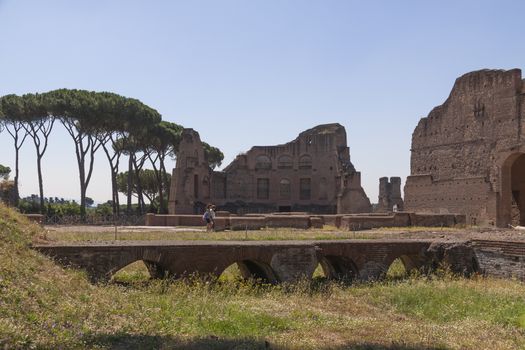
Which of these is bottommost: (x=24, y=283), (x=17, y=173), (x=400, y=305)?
(x=400, y=305)

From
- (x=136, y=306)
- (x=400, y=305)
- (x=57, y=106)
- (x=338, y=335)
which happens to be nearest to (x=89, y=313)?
(x=136, y=306)

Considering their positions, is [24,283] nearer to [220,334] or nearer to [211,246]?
[220,334]

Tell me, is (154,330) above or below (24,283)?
below

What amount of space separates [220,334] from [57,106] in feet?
105

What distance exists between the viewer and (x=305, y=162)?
144 feet

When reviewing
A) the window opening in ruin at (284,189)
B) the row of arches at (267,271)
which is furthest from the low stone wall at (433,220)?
the window opening in ruin at (284,189)

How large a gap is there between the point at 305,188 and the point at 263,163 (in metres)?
3.93

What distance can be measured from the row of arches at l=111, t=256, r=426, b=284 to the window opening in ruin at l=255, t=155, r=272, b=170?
2485 cm

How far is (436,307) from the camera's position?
506 inches

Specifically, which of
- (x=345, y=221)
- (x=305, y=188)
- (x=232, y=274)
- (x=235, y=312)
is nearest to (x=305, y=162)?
(x=305, y=188)

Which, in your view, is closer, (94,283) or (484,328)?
(484,328)

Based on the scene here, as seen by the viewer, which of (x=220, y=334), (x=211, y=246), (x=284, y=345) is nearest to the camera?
(x=284, y=345)

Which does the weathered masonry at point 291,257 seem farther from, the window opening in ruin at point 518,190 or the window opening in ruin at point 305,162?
the window opening in ruin at point 305,162

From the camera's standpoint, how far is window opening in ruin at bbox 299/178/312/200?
1720 inches
